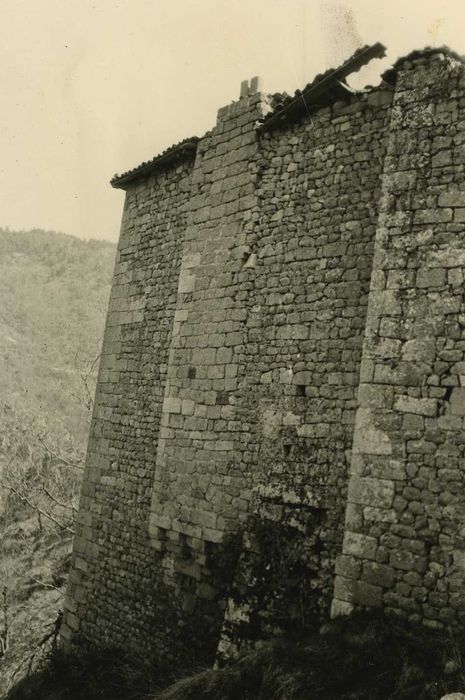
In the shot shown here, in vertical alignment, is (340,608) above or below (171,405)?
below

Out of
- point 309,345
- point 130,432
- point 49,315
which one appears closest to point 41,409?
point 49,315

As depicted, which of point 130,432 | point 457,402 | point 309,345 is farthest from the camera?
point 130,432

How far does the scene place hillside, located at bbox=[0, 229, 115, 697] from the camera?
14.6 m

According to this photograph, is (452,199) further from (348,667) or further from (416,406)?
(348,667)

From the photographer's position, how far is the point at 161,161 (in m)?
8.95

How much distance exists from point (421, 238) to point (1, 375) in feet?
102

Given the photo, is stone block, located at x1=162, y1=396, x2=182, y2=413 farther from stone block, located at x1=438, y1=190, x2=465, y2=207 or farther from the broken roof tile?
stone block, located at x1=438, y1=190, x2=465, y2=207

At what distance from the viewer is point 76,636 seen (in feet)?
29.3

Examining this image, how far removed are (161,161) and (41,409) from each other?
21323 mm

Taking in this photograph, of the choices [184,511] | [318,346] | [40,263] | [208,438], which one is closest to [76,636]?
[184,511]

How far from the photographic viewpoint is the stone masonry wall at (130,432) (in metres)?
8.21

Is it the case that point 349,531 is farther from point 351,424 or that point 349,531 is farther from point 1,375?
point 1,375

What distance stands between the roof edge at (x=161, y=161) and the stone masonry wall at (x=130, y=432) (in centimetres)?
13

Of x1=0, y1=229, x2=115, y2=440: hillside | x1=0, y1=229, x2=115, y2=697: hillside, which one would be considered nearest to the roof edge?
x1=0, y1=229, x2=115, y2=697: hillside
